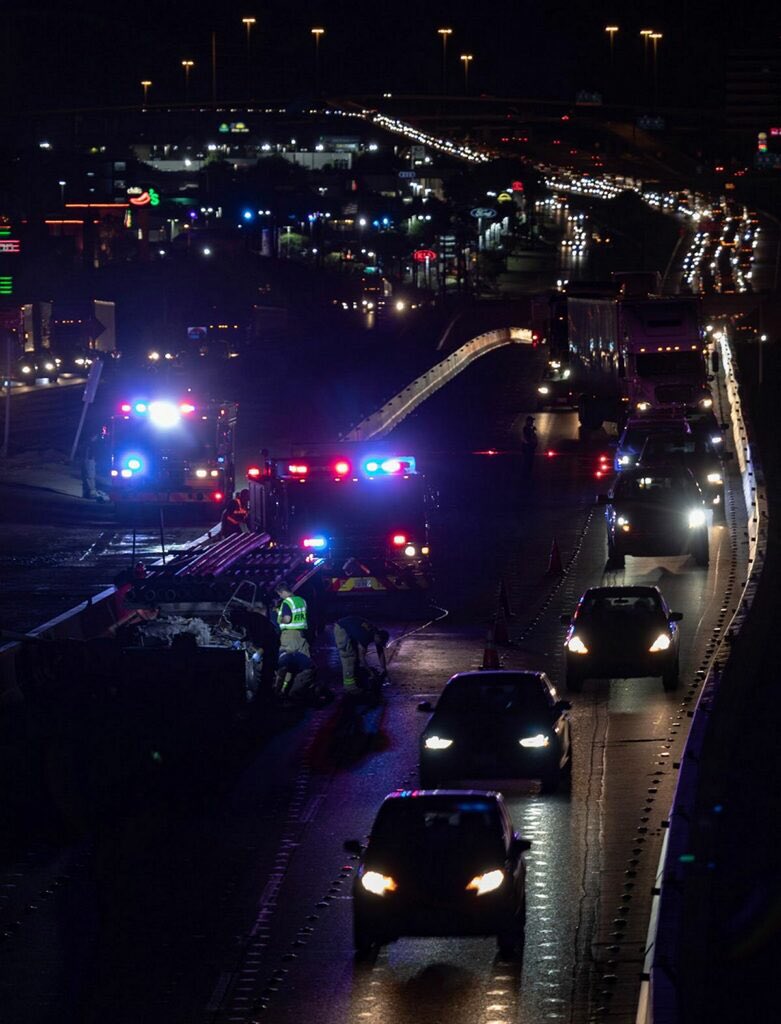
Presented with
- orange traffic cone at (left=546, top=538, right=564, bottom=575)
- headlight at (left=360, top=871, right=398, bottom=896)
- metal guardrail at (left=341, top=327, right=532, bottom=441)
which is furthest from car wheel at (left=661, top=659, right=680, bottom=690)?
metal guardrail at (left=341, top=327, right=532, bottom=441)

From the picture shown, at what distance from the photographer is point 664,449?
142 feet

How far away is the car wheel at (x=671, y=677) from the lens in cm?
2450

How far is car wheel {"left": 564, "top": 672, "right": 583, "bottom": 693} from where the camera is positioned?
24781 millimetres

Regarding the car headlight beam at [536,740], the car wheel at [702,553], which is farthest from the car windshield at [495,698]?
the car wheel at [702,553]

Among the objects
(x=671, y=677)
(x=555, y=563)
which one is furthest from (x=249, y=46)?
(x=671, y=677)

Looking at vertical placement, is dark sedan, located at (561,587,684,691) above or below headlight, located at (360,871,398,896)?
below

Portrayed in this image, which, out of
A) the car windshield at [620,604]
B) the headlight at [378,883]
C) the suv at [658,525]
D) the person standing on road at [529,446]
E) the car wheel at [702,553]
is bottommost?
the person standing on road at [529,446]

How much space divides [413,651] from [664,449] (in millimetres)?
16005

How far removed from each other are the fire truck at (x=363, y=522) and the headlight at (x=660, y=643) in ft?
23.0

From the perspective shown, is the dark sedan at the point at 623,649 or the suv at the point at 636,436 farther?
the suv at the point at 636,436

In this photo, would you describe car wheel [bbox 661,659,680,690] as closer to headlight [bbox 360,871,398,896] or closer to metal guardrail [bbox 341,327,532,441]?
headlight [bbox 360,871,398,896]

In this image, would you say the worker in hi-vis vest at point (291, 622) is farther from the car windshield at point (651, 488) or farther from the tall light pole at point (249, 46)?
the tall light pole at point (249, 46)

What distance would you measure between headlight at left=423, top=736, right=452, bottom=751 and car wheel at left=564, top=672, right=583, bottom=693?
5.89 metres

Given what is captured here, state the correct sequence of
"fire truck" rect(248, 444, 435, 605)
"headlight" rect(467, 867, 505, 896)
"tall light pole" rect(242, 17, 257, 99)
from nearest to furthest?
"headlight" rect(467, 867, 505, 896)
"fire truck" rect(248, 444, 435, 605)
"tall light pole" rect(242, 17, 257, 99)
